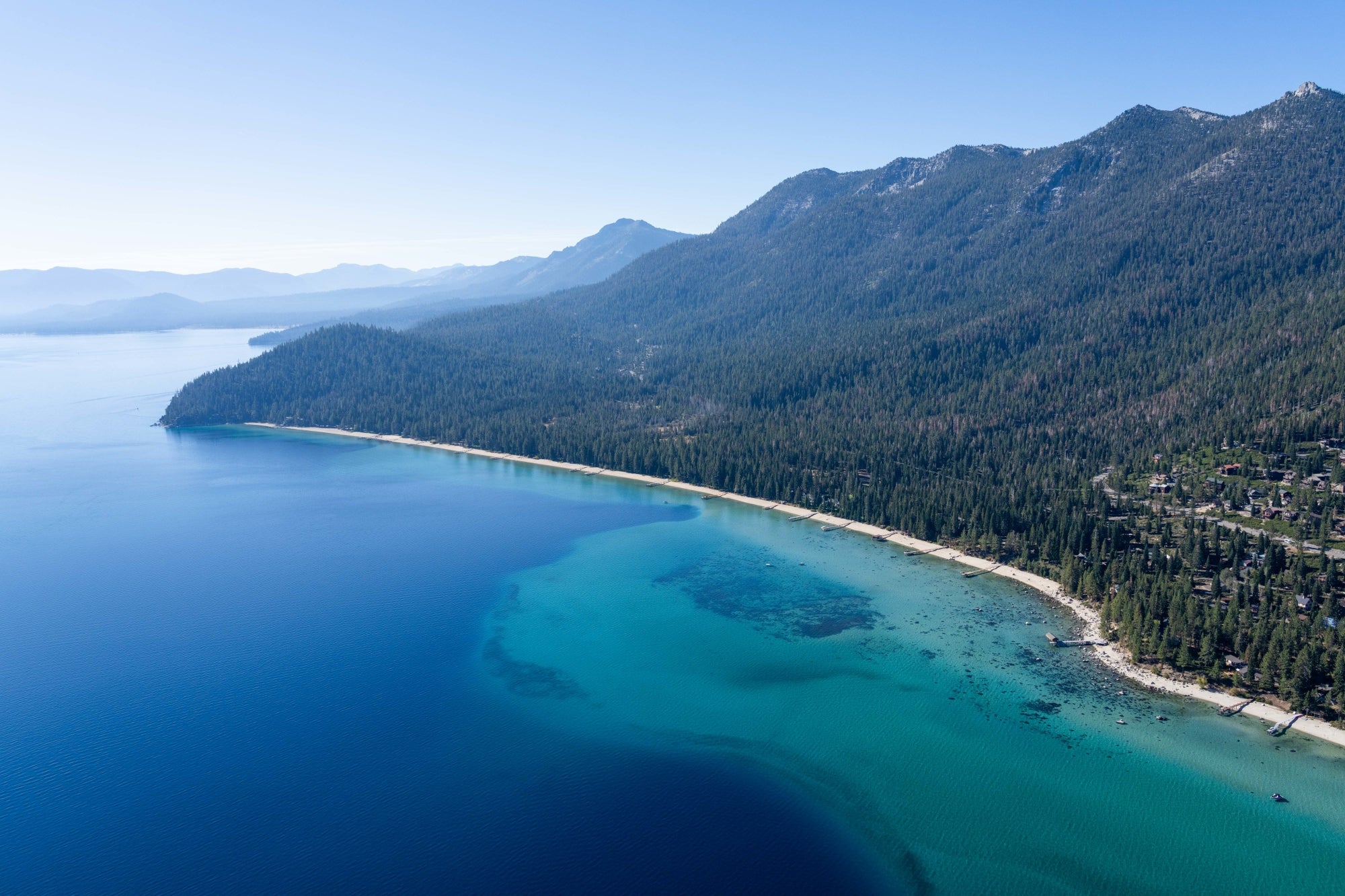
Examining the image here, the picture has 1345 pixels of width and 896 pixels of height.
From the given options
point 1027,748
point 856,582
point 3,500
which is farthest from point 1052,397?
point 3,500

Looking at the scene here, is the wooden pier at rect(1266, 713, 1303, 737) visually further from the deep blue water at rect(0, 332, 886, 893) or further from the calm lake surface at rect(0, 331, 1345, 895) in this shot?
the deep blue water at rect(0, 332, 886, 893)

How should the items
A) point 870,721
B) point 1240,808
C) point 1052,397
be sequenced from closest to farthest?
point 1240,808 < point 870,721 < point 1052,397

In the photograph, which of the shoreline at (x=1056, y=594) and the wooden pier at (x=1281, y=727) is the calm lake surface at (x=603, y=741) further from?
the shoreline at (x=1056, y=594)

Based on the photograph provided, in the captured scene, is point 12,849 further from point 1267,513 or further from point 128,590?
point 1267,513

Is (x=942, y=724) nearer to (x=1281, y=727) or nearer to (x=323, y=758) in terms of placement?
(x=1281, y=727)

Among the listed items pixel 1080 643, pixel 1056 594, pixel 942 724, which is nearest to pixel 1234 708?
pixel 1080 643

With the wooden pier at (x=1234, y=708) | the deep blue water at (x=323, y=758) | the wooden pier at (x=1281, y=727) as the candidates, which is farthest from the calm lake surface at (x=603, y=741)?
the wooden pier at (x=1234, y=708)
